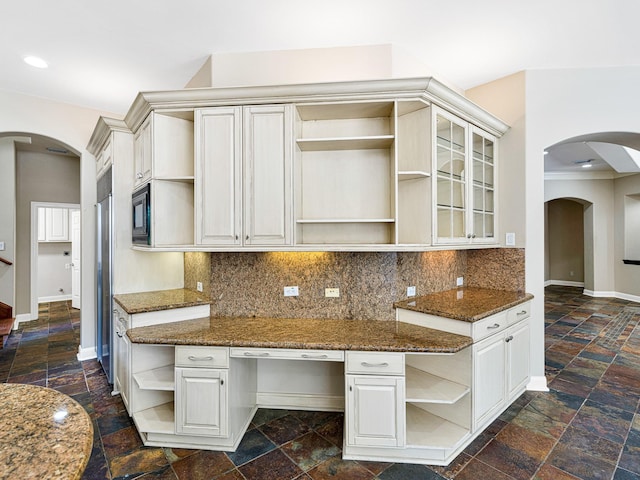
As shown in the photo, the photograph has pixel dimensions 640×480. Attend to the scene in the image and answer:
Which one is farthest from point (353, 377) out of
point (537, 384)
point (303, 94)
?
point (537, 384)

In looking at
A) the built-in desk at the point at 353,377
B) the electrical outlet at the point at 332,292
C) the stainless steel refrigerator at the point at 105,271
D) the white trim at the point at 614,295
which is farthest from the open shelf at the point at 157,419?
the white trim at the point at 614,295

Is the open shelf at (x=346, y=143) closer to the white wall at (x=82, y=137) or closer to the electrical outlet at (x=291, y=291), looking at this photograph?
the electrical outlet at (x=291, y=291)

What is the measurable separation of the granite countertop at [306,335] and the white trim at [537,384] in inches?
57.9

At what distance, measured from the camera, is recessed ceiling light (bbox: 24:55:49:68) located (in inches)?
110

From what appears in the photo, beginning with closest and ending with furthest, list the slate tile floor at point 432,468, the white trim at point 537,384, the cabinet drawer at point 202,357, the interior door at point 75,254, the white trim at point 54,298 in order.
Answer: the slate tile floor at point 432,468 < the cabinet drawer at point 202,357 < the white trim at point 537,384 < the interior door at point 75,254 < the white trim at point 54,298

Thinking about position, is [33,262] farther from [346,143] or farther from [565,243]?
[565,243]

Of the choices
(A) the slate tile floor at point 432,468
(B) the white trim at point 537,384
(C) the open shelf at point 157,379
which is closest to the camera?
(A) the slate tile floor at point 432,468

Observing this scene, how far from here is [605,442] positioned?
7.50ft

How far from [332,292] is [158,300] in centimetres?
146

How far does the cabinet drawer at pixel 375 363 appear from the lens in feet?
6.64

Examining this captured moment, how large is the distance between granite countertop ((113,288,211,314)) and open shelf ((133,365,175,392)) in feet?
1.51

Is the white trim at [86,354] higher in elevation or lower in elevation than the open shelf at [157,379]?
lower

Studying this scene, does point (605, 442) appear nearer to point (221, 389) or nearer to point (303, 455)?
point (303, 455)

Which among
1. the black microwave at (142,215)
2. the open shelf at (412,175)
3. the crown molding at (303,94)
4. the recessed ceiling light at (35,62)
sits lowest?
the black microwave at (142,215)
